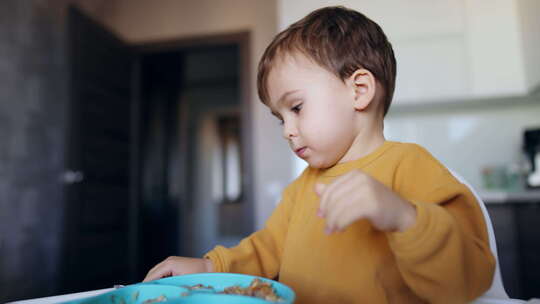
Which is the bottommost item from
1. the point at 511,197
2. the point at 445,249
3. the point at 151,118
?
the point at 511,197

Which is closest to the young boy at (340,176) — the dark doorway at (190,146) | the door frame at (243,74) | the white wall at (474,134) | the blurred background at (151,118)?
the blurred background at (151,118)

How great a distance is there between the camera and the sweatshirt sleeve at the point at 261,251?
24.5 inches

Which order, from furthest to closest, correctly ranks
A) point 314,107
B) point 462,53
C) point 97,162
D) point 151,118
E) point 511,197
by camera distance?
point 151,118
point 97,162
point 462,53
point 511,197
point 314,107

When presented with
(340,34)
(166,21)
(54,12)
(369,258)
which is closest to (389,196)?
(369,258)

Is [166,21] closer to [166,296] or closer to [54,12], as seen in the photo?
[54,12]

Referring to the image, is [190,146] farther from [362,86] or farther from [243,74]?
[362,86]

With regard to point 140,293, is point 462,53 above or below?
above

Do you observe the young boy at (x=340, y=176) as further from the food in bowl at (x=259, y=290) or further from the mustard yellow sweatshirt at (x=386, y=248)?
the food in bowl at (x=259, y=290)

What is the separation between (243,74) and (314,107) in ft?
9.17

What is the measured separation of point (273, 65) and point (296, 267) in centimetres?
35

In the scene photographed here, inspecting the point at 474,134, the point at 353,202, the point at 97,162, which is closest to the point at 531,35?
the point at 474,134

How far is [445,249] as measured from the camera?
0.38 meters

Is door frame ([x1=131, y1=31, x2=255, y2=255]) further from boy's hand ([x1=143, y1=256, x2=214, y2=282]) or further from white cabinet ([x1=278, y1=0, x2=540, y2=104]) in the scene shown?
boy's hand ([x1=143, y1=256, x2=214, y2=282])

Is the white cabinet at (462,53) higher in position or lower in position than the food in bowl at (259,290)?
higher
